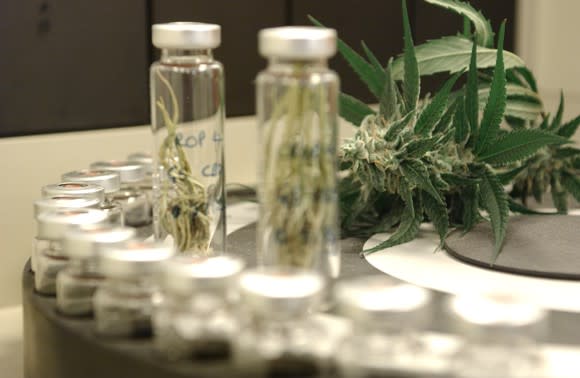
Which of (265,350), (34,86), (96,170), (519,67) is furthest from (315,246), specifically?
(34,86)

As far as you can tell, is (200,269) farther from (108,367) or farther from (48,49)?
(48,49)

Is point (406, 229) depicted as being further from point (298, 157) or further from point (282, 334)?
point (282, 334)

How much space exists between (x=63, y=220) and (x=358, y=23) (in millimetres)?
1086

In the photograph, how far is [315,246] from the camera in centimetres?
94

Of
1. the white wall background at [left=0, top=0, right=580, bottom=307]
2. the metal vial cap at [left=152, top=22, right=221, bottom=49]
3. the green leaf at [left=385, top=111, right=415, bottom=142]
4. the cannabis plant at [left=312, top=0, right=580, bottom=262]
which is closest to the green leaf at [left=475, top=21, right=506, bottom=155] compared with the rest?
the cannabis plant at [left=312, top=0, right=580, bottom=262]

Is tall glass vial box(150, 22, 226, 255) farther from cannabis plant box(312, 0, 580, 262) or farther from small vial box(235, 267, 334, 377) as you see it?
small vial box(235, 267, 334, 377)

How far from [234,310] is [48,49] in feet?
2.93

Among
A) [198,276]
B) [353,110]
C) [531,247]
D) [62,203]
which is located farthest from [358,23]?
[198,276]

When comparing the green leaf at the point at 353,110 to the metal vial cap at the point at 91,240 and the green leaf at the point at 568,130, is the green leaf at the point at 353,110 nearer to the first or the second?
the green leaf at the point at 568,130

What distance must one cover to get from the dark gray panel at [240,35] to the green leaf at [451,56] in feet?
1.61

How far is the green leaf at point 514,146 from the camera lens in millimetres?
1205

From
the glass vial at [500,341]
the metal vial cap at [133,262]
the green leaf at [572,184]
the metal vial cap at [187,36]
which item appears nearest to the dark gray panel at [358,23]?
the green leaf at [572,184]

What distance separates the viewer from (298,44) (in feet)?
2.88

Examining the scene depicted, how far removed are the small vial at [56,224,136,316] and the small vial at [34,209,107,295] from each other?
34 millimetres
